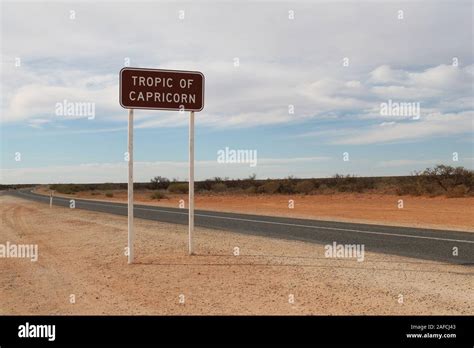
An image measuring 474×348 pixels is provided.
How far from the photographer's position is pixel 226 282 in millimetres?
7609

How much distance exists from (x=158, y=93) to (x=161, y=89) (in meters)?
0.11

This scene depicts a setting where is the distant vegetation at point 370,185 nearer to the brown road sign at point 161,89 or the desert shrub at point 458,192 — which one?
the desert shrub at point 458,192

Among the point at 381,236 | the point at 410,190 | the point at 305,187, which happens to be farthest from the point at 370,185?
the point at 381,236

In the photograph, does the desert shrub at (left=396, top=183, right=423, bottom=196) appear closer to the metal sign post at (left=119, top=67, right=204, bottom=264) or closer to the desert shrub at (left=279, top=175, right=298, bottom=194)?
the desert shrub at (left=279, top=175, right=298, bottom=194)

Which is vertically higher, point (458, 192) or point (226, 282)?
point (458, 192)

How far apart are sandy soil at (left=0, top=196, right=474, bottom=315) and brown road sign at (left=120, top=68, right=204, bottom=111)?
3183mm

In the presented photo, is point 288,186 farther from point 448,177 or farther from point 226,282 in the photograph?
point 226,282

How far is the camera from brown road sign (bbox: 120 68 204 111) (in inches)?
371

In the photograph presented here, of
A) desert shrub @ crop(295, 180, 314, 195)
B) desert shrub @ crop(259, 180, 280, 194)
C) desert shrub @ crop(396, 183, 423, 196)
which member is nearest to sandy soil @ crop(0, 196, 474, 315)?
→ desert shrub @ crop(396, 183, 423, 196)

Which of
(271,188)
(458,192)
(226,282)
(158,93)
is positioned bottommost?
(226,282)
